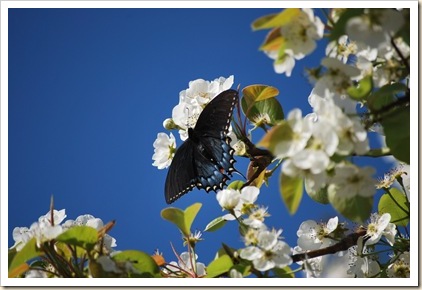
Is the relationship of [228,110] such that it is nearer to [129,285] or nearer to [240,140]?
[240,140]

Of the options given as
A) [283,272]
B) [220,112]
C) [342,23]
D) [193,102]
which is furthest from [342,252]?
[342,23]

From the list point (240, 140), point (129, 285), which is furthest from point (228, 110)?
point (129, 285)

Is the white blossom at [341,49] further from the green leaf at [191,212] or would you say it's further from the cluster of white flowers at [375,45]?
the green leaf at [191,212]

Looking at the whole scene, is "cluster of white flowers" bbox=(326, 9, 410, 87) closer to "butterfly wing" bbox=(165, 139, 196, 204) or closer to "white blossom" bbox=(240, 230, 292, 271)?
"white blossom" bbox=(240, 230, 292, 271)

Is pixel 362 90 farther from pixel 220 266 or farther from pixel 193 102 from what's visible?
pixel 193 102

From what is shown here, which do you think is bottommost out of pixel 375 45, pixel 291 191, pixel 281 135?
pixel 291 191

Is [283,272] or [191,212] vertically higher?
[191,212]

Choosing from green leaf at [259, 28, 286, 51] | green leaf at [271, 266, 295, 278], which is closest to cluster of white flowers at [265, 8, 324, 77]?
green leaf at [259, 28, 286, 51]
